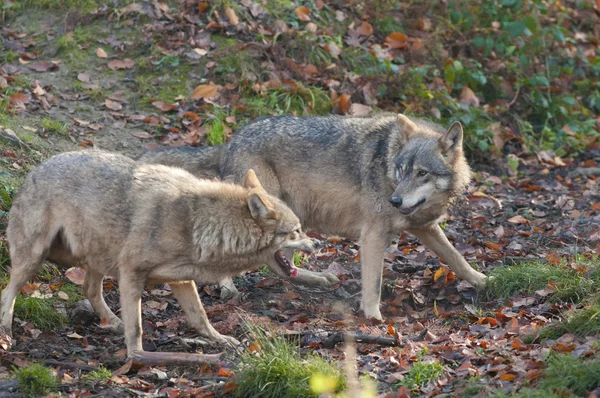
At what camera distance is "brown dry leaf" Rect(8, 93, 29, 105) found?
35.0 ft

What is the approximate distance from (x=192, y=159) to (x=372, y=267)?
89.5 inches

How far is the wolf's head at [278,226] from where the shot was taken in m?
6.76

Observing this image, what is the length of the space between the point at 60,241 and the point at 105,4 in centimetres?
651

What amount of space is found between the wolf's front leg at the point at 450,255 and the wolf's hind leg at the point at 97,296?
3189mm

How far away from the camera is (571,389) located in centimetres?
507

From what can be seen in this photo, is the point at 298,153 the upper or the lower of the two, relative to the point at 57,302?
upper

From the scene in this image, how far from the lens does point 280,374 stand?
5.55m

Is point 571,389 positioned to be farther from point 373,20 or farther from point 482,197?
point 373,20

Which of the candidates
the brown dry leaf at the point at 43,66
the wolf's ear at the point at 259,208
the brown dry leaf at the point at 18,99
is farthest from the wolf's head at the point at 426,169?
the brown dry leaf at the point at 43,66

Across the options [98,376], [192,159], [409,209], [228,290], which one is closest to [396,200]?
[409,209]

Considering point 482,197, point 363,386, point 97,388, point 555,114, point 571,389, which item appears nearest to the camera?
point 571,389

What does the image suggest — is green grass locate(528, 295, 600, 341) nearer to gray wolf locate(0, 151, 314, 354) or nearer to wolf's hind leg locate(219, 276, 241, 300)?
gray wolf locate(0, 151, 314, 354)

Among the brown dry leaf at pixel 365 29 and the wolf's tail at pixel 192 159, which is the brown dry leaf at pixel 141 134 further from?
the brown dry leaf at pixel 365 29

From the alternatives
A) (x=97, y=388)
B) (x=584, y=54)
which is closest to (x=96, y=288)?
(x=97, y=388)
